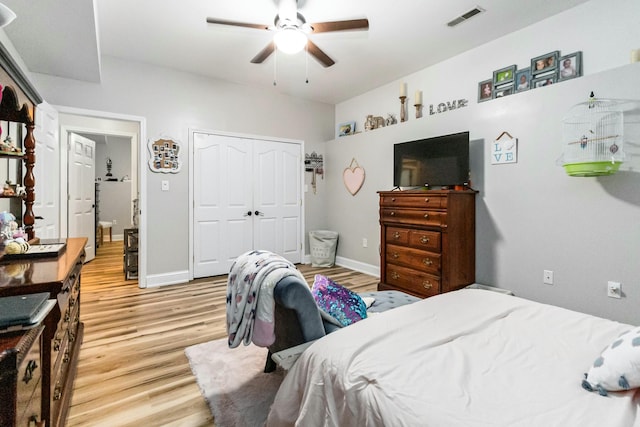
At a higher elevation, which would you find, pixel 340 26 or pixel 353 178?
pixel 340 26

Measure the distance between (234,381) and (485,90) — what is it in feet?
11.9

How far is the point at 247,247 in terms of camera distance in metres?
4.65

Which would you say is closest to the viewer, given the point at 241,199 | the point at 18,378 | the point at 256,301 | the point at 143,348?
the point at 18,378

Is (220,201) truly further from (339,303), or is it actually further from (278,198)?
(339,303)

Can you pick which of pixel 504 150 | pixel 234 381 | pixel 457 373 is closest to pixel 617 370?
pixel 457 373

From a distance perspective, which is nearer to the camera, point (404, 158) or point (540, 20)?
point (540, 20)

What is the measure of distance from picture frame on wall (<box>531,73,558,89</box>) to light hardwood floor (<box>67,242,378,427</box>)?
2778 millimetres

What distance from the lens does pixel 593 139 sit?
7.77ft

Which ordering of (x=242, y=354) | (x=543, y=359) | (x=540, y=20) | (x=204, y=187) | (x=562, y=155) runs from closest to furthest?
(x=543, y=359), (x=242, y=354), (x=562, y=155), (x=540, y=20), (x=204, y=187)

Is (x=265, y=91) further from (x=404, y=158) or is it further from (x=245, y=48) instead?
(x=404, y=158)

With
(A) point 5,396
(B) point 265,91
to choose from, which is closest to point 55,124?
(B) point 265,91

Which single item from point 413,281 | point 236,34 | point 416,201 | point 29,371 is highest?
point 236,34

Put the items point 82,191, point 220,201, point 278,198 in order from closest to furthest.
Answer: point 220,201
point 278,198
point 82,191

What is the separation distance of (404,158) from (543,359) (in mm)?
2992
